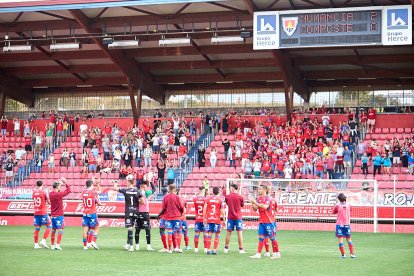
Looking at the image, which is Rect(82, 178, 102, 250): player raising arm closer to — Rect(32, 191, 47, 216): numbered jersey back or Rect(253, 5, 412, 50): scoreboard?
Rect(32, 191, 47, 216): numbered jersey back

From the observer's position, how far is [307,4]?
35906mm

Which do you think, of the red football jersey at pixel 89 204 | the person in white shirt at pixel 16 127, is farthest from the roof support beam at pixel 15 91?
the red football jersey at pixel 89 204

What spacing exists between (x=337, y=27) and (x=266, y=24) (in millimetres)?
3011

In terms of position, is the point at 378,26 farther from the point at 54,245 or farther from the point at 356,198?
the point at 54,245

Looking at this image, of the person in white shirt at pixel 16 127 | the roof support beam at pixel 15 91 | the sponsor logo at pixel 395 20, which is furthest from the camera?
the roof support beam at pixel 15 91

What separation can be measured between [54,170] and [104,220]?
867 cm

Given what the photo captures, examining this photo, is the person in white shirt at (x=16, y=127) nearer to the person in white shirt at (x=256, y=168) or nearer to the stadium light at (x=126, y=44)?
the stadium light at (x=126, y=44)

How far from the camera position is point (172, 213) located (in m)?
21.2

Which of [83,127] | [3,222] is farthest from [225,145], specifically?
[3,222]

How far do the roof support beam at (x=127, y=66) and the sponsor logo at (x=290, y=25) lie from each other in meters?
11.9

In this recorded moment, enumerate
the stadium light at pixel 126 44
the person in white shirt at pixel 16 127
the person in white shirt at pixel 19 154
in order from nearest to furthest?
the stadium light at pixel 126 44 < the person in white shirt at pixel 19 154 < the person in white shirt at pixel 16 127

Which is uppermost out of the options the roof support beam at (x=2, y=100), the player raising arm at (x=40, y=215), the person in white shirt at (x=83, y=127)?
the roof support beam at (x=2, y=100)

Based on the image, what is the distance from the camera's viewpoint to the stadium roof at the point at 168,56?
37.1 metres

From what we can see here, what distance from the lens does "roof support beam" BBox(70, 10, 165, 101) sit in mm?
38438
